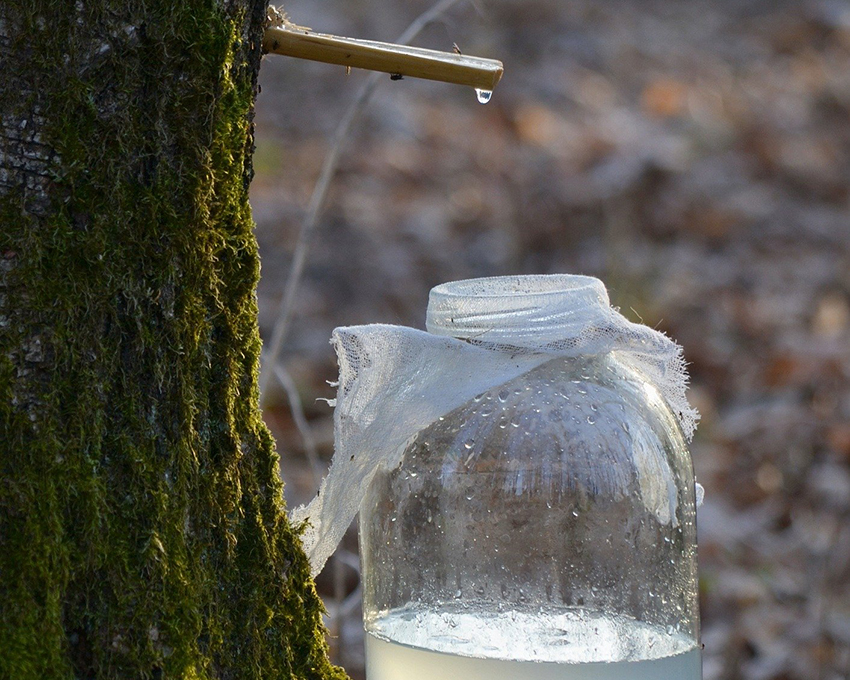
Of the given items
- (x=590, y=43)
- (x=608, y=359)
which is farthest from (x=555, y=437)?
(x=590, y=43)

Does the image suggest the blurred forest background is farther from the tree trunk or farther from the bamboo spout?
the bamboo spout

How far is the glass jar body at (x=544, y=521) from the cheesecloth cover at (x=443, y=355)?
4 cm

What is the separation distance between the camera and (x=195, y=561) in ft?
3.58

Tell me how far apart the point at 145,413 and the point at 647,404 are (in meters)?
0.65

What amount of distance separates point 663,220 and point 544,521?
5027 mm

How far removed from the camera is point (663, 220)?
20.0ft

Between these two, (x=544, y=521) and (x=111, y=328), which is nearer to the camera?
(x=111, y=328)

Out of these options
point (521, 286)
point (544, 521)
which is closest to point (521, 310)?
point (521, 286)

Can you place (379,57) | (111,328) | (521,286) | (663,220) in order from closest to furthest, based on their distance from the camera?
(111,328) → (379,57) → (521,286) → (663,220)

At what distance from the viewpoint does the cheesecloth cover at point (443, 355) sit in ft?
4.19

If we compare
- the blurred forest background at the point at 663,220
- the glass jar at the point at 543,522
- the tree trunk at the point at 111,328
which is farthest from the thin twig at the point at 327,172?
the tree trunk at the point at 111,328

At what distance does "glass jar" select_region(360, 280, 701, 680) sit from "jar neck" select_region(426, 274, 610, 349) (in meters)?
0.06

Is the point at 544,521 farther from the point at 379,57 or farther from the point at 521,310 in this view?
the point at 379,57

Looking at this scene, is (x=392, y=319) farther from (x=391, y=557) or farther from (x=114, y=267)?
(x=114, y=267)
